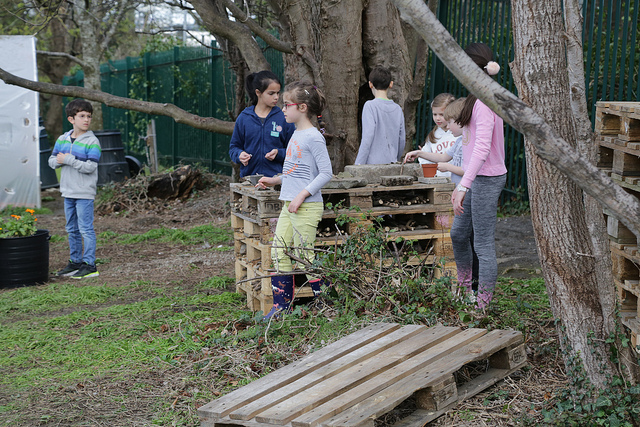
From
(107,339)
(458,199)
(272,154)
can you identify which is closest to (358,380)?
(458,199)

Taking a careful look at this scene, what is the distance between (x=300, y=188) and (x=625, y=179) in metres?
2.05

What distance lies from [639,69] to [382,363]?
16.7 feet

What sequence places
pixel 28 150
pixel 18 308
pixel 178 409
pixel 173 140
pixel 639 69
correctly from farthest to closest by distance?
pixel 173 140, pixel 28 150, pixel 639 69, pixel 18 308, pixel 178 409

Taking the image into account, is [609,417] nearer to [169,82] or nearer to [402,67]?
[402,67]

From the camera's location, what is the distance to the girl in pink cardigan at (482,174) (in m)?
4.16

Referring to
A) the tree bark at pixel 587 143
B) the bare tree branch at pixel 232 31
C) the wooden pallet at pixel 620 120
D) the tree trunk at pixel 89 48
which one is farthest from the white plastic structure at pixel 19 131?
the tree bark at pixel 587 143

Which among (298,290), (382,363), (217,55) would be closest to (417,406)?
(382,363)

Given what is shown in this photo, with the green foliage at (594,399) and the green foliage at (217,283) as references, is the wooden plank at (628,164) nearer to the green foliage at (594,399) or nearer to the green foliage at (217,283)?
the green foliage at (594,399)

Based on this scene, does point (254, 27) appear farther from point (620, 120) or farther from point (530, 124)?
point (530, 124)

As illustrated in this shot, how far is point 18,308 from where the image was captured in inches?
229

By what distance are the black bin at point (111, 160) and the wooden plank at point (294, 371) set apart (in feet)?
34.4

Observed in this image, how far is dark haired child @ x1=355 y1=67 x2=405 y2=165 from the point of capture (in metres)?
5.79

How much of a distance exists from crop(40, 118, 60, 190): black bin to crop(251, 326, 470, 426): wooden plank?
40.1 feet

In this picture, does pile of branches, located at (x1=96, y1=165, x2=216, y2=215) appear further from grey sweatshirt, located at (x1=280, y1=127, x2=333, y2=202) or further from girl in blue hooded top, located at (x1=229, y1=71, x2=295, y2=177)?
grey sweatshirt, located at (x1=280, y1=127, x2=333, y2=202)
